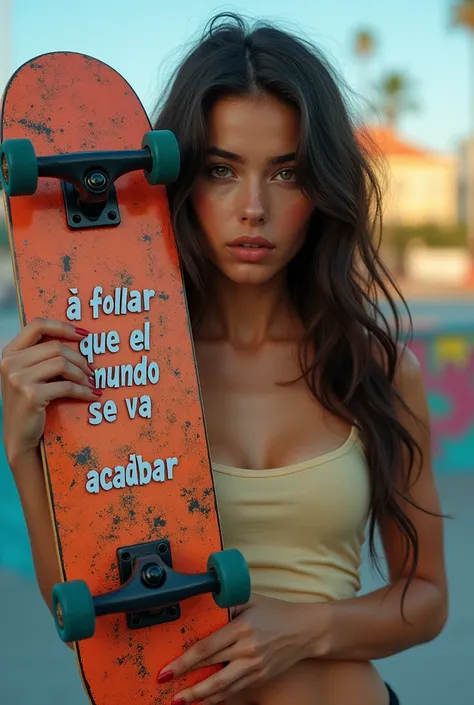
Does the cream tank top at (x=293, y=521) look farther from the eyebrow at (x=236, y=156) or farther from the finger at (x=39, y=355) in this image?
the eyebrow at (x=236, y=156)

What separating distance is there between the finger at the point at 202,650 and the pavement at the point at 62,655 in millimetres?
2082

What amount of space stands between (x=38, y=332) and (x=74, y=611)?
419 mm

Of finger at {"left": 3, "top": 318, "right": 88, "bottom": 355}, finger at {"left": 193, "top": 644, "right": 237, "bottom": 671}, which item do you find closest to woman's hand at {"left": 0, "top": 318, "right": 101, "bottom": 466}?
finger at {"left": 3, "top": 318, "right": 88, "bottom": 355}

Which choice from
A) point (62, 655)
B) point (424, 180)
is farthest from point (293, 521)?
point (424, 180)

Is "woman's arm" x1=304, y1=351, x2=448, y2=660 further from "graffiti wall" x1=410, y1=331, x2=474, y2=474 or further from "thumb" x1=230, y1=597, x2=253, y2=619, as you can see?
"graffiti wall" x1=410, y1=331, x2=474, y2=474

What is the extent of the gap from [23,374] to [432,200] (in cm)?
5649

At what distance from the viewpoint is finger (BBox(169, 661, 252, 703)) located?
4.75ft

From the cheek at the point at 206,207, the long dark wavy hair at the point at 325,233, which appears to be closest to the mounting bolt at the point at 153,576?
the long dark wavy hair at the point at 325,233

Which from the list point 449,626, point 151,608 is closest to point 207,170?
point 151,608

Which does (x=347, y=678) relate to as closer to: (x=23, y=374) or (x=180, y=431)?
(x=180, y=431)

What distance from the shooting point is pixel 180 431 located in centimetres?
154

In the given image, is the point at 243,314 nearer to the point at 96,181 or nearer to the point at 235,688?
the point at 96,181

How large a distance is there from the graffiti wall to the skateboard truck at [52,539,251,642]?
5.23 metres

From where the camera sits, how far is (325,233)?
70.6 inches
